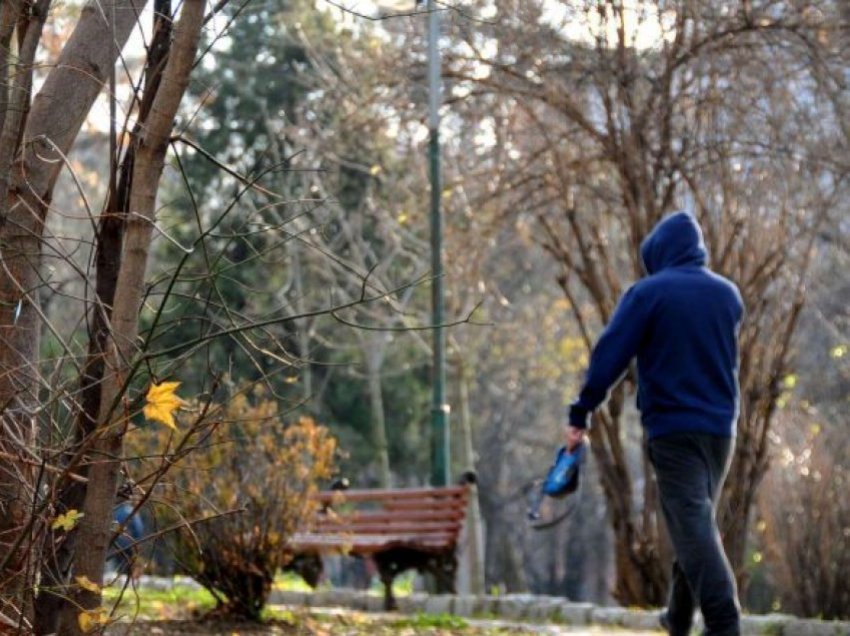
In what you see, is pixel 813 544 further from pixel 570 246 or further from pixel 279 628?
pixel 279 628

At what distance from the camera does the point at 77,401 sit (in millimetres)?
4941

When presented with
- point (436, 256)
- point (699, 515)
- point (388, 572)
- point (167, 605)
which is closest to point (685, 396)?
point (699, 515)

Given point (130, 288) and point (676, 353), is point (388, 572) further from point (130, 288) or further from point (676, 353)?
point (130, 288)

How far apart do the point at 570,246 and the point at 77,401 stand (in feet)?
33.8

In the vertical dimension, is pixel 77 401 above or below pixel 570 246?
below

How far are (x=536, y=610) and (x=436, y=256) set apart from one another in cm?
485

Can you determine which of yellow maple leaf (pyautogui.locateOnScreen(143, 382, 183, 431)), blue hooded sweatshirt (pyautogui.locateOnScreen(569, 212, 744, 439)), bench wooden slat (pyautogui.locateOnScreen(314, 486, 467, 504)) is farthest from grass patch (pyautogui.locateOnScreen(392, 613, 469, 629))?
yellow maple leaf (pyautogui.locateOnScreen(143, 382, 183, 431))

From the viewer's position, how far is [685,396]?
7227 millimetres

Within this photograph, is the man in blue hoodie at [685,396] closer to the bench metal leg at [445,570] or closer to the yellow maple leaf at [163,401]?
the yellow maple leaf at [163,401]

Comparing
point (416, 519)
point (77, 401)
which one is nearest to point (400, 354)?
point (416, 519)

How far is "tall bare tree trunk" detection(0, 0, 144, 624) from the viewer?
15.5ft

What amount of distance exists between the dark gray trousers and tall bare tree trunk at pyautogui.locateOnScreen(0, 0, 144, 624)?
287 centimetres

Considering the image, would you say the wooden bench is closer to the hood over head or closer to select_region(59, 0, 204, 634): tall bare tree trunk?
the hood over head


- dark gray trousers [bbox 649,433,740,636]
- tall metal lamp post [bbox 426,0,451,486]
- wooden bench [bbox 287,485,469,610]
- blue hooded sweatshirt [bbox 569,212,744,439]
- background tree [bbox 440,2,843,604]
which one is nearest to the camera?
dark gray trousers [bbox 649,433,740,636]
